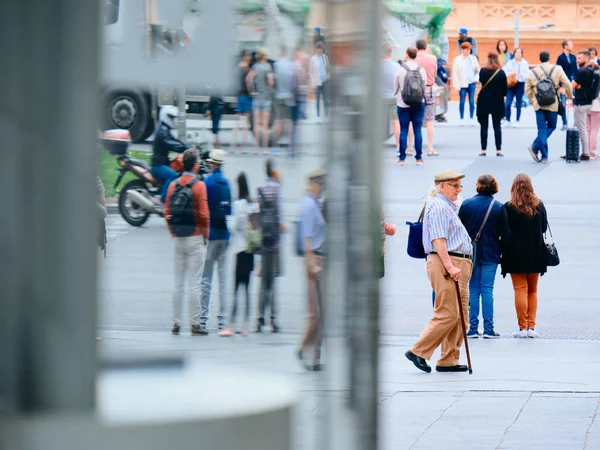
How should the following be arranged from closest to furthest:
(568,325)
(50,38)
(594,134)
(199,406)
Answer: (50,38) → (199,406) → (568,325) → (594,134)

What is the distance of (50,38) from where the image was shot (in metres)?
2.13

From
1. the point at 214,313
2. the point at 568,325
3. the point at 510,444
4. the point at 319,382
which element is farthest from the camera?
the point at 568,325

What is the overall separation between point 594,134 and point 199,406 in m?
21.2

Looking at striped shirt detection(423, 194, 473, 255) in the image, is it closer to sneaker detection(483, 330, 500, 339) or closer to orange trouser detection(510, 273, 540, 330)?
orange trouser detection(510, 273, 540, 330)

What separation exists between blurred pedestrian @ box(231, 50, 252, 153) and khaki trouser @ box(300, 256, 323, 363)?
26cm

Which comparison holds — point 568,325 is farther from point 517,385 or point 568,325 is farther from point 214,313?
point 214,313

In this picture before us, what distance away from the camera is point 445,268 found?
33.9ft

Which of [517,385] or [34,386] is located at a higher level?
[34,386]

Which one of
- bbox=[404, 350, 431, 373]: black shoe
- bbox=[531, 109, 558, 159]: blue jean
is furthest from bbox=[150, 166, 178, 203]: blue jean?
bbox=[531, 109, 558, 159]: blue jean

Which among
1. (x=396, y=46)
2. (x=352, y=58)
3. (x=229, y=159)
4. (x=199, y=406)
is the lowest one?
(x=199, y=406)

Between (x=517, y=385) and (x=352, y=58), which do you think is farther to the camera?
(x=517, y=385)

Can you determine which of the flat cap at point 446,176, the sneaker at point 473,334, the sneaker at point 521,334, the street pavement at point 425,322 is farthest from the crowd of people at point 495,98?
the flat cap at point 446,176

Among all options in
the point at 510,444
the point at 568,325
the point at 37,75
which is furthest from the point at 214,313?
the point at 568,325

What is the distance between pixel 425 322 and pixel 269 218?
1001cm
